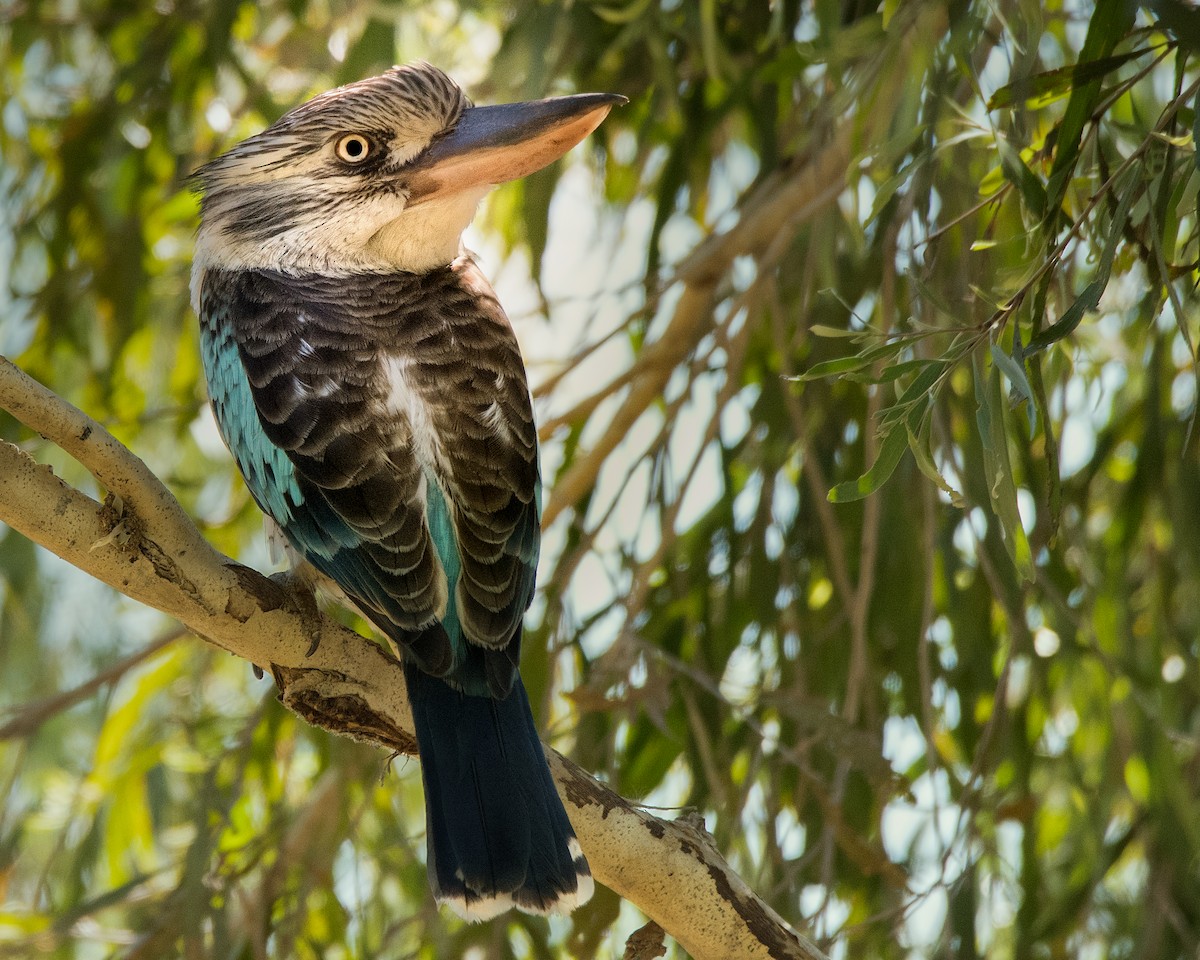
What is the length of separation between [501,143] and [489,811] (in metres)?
0.93

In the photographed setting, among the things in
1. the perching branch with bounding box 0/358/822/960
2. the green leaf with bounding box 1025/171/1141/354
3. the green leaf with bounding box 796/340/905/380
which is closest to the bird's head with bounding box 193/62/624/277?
the perching branch with bounding box 0/358/822/960

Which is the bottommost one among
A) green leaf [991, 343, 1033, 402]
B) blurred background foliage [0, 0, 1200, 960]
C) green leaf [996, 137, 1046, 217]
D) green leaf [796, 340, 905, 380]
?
blurred background foliage [0, 0, 1200, 960]

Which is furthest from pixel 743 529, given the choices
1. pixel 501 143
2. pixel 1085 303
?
pixel 1085 303

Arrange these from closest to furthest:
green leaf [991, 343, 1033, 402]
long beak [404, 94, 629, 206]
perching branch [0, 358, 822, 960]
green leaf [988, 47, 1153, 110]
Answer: green leaf [991, 343, 1033, 402], green leaf [988, 47, 1153, 110], perching branch [0, 358, 822, 960], long beak [404, 94, 629, 206]

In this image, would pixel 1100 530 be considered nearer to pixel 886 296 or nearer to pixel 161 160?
pixel 886 296

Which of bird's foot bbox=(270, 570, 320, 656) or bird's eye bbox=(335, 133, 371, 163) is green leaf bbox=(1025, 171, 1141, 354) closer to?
bird's foot bbox=(270, 570, 320, 656)

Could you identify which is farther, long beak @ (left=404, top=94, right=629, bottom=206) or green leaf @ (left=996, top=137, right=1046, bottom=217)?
long beak @ (left=404, top=94, right=629, bottom=206)

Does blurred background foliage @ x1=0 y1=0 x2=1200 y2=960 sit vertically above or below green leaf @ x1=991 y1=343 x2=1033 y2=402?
below

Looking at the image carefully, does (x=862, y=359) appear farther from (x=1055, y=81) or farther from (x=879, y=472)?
(x=1055, y=81)

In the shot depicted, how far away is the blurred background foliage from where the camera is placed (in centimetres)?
197

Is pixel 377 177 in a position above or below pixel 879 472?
below

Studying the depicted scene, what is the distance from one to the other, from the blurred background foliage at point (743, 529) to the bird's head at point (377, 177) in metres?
0.15

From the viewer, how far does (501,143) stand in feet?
6.60

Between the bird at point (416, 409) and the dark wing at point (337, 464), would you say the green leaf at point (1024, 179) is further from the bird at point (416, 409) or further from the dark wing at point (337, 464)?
the dark wing at point (337, 464)
